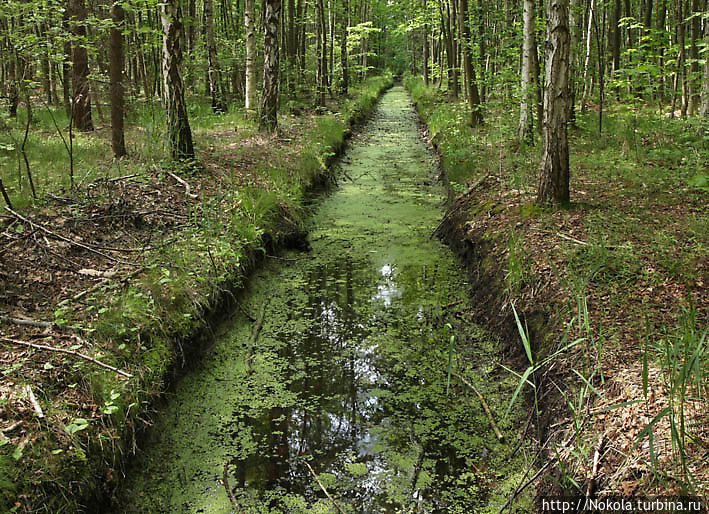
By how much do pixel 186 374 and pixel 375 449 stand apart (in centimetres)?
163

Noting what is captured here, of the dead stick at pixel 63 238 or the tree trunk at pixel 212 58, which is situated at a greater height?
the tree trunk at pixel 212 58

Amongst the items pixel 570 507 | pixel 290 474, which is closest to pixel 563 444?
pixel 570 507

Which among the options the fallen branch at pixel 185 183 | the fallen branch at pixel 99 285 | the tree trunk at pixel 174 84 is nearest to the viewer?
the fallen branch at pixel 99 285

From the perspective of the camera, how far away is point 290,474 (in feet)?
9.86

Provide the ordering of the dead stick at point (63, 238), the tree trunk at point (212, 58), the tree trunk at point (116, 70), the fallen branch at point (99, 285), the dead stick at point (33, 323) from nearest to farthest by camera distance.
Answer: the dead stick at point (33, 323) < the fallen branch at point (99, 285) < the dead stick at point (63, 238) < the tree trunk at point (116, 70) < the tree trunk at point (212, 58)

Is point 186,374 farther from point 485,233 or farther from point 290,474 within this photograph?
point 485,233

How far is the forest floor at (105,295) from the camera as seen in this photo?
8.07 ft

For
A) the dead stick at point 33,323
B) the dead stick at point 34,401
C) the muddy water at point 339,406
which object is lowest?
the muddy water at point 339,406

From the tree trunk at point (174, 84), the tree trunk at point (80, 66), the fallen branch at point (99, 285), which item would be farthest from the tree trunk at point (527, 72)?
the tree trunk at point (80, 66)

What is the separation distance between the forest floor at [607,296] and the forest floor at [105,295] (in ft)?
7.60

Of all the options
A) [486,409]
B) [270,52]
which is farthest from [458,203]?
[270,52]

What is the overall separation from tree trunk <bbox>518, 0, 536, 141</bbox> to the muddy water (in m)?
4.09

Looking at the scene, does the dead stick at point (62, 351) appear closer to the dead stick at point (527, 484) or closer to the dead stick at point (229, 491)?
the dead stick at point (229, 491)

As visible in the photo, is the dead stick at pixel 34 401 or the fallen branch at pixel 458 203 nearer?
the dead stick at pixel 34 401
